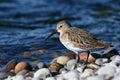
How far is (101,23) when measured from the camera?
1541cm

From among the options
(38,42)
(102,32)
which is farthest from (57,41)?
(102,32)

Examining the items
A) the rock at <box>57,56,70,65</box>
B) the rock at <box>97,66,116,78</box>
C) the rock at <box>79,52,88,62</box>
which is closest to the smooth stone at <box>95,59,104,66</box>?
the rock at <box>79,52,88,62</box>

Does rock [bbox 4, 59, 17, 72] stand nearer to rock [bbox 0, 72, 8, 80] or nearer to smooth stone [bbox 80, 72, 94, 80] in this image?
rock [bbox 0, 72, 8, 80]

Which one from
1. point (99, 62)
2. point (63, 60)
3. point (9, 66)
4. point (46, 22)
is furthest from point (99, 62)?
point (46, 22)

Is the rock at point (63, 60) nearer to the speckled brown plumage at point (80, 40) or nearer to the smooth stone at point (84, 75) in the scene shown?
the speckled brown plumage at point (80, 40)

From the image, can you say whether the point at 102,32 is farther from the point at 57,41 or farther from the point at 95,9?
the point at 95,9

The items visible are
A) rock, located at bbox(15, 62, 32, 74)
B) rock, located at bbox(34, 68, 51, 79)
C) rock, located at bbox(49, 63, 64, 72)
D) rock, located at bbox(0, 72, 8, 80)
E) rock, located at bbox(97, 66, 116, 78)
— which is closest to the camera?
rock, located at bbox(97, 66, 116, 78)

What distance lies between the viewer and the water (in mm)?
12211

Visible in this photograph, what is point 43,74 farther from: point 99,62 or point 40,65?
point 99,62

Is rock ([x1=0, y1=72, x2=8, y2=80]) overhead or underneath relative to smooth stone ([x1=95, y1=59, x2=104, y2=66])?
overhead

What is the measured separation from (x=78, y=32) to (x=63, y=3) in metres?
9.49

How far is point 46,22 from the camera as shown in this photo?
52.2 feet

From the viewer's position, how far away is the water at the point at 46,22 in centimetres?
1221

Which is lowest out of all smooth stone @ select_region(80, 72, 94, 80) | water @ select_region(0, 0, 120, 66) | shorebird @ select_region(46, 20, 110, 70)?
water @ select_region(0, 0, 120, 66)
